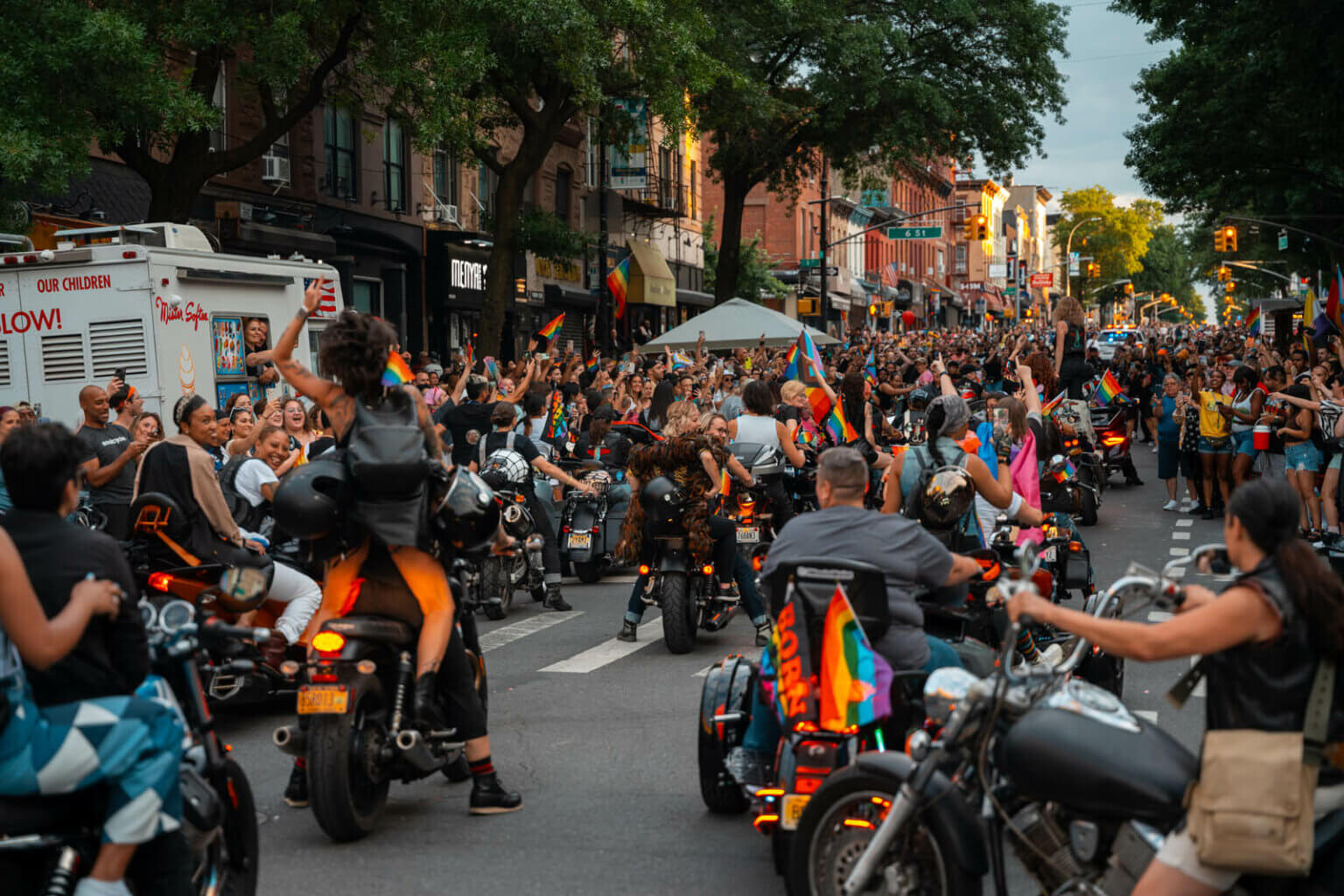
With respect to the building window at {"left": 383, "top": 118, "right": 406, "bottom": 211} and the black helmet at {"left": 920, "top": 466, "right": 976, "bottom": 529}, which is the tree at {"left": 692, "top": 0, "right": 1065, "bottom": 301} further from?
the black helmet at {"left": 920, "top": 466, "right": 976, "bottom": 529}

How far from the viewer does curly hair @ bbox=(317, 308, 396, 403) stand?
6.32 metres

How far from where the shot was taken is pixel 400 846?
6.23m

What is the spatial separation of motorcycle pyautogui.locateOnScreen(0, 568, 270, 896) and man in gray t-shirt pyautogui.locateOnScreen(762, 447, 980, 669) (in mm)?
1804

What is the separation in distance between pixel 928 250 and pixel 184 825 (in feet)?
351

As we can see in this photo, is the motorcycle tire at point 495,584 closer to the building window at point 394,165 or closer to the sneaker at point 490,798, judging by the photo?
the sneaker at point 490,798

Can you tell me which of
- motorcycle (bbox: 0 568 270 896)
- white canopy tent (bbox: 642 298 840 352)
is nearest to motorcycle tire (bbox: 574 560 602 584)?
motorcycle (bbox: 0 568 270 896)

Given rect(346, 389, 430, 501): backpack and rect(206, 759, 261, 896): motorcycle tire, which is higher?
rect(346, 389, 430, 501): backpack

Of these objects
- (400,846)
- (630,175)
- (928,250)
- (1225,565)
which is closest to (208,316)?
(400,846)

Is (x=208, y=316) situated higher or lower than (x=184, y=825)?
higher

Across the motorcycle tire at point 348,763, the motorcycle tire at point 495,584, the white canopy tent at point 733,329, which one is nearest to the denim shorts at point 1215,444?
the white canopy tent at point 733,329

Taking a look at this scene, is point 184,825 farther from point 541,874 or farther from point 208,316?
point 208,316

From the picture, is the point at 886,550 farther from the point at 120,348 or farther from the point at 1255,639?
the point at 120,348

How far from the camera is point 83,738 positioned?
13.2ft

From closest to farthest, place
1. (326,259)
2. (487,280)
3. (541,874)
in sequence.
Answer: (541,874), (487,280), (326,259)
